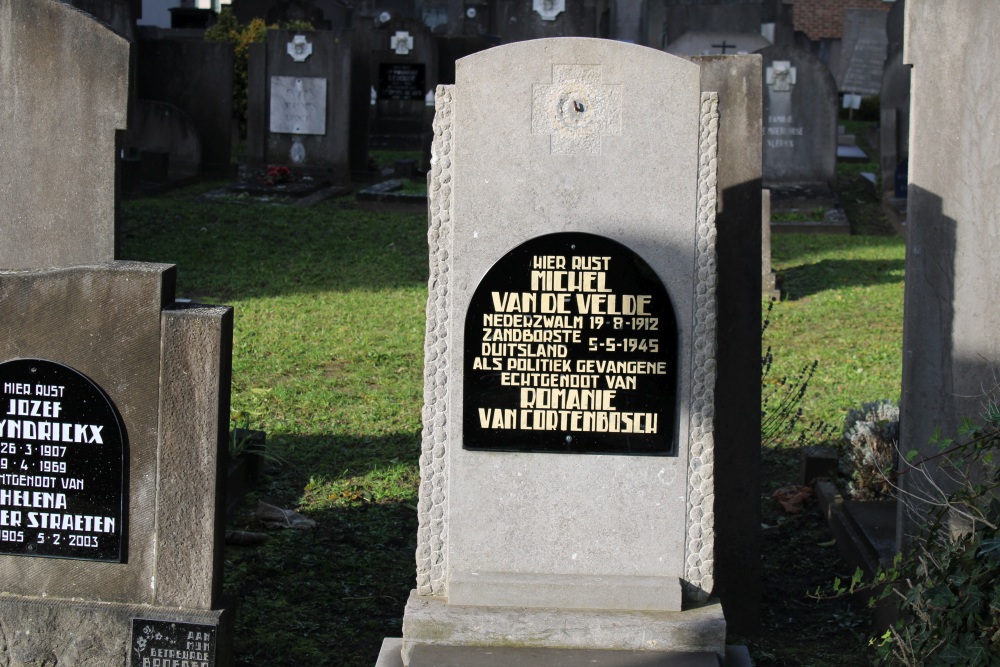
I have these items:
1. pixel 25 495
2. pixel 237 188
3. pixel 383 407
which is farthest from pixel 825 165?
pixel 25 495

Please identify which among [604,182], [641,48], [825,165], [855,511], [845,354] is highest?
[825,165]

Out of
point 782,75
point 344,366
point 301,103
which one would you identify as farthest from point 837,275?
point 301,103

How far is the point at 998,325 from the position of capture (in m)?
4.37

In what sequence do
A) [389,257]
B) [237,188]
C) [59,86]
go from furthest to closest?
[237,188] → [389,257] → [59,86]

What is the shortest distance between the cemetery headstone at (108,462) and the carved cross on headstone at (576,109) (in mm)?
1201

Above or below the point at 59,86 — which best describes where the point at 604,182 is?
below

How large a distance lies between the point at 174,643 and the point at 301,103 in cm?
1328

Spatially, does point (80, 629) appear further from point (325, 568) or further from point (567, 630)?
point (567, 630)

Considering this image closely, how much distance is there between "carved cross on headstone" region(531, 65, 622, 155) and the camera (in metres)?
3.84

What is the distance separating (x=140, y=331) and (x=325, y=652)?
1.40 meters

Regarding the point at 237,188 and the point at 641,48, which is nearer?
the point at 641,48

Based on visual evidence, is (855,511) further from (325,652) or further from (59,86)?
(59,86)

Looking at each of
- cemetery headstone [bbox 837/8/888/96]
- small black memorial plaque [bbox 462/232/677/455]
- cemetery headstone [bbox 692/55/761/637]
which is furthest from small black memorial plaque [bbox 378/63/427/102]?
small black memorial plaque [bbox 462/232/677/455]

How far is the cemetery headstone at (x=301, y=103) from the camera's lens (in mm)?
16297
